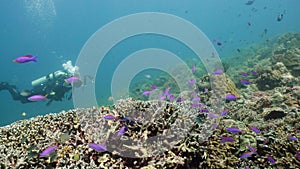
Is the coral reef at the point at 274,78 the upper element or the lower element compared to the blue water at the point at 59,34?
lower

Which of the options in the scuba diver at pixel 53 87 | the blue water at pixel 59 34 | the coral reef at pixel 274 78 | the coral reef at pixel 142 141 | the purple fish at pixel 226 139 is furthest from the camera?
the blue water at pixel 59 34

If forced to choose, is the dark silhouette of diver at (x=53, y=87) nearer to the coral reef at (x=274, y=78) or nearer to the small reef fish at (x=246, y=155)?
the small reef fish at (x=246, y=155)

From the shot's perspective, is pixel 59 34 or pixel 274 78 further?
pixel 59 34

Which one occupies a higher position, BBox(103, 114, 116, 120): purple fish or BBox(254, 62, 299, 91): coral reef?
BBox(254, 62, 299, 91): coral reef

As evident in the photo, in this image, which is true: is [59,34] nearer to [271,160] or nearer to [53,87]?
[53,87]

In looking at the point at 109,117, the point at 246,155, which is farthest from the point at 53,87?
the point at 246,155

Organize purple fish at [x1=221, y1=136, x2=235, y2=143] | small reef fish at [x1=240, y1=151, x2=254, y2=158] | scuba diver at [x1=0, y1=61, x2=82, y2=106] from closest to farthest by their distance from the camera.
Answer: small reef fish at [x1=240, y1=151, x2=254, y2=158], purple fish at [x1=221, y1=136, x2=235, y2=143], scuba diver at [x1=0, y1=61, x2=82, y2=106]

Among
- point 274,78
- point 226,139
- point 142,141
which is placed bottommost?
point 226,139

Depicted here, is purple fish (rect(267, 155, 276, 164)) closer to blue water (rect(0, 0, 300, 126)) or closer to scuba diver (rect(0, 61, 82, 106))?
scuba diver (rect(0, 61, 82, 106))

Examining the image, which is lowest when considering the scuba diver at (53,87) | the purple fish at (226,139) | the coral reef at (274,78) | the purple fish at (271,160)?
the purple fish at (271,160)

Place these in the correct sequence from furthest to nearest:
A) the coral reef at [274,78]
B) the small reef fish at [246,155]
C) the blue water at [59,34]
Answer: the blue water at [59,34]
the coral reef at [274,78]
the small reef fish at [246,155]

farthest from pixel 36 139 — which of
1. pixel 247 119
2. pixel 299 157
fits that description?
pixel 247 119

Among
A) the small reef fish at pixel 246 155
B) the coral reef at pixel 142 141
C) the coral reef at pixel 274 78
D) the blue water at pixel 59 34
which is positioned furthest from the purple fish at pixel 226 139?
the blue water at pixel 59 34

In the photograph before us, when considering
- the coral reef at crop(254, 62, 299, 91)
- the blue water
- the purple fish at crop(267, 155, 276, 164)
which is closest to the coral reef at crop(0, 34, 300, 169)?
the purple fish at crop(267, 155, 276, 164)
